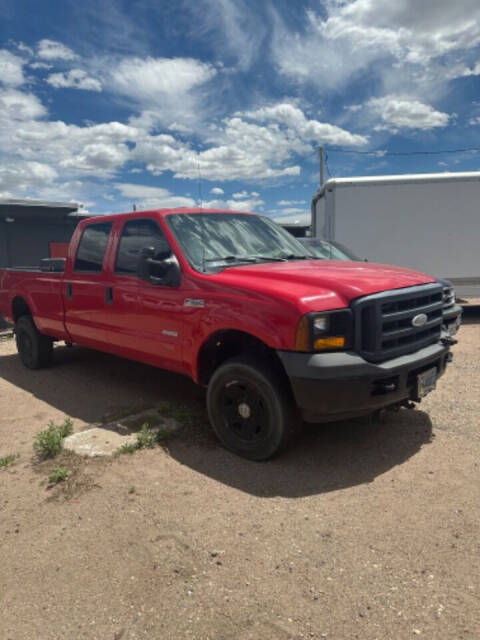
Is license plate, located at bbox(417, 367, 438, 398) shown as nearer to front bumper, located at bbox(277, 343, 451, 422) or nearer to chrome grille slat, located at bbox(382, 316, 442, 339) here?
front bumper, located at bbox(277, 343, 451, 422)

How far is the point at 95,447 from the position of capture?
3.86m

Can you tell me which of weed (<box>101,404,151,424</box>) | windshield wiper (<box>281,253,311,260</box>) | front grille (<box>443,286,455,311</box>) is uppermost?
windshield wiper (<box>281,253,311,260</box>)

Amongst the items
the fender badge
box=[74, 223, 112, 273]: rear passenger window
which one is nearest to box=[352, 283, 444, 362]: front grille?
the fender badge

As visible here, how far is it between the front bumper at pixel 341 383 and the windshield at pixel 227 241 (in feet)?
4.19

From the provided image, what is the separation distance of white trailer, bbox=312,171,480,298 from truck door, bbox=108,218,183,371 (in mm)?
6850

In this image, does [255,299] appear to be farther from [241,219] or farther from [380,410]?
[241,219]

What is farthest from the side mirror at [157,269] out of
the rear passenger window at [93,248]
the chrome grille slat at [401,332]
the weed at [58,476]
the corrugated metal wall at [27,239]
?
the corrugated metal wall at [27,239]

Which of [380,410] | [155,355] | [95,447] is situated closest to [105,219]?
[155,355]

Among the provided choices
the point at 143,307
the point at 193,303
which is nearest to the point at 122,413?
the point at 143,307

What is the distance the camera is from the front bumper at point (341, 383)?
9.93 feet

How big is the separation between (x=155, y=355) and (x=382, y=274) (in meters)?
2.11

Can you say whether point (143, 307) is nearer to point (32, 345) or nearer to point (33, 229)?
point (32, 345)

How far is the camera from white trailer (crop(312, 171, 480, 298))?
1047cm

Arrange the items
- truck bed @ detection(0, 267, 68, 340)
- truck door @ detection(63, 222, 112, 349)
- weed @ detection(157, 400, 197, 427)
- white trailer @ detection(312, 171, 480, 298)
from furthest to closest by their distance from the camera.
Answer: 1. white trailer @ detection(312, 171, 480, 298)
2. truck bed @ detection(0, 267, 68, 340)
3. truck door @ detection(63, 222, 112, 349)
4. weed @ detection(157, 400, 197, 427)
